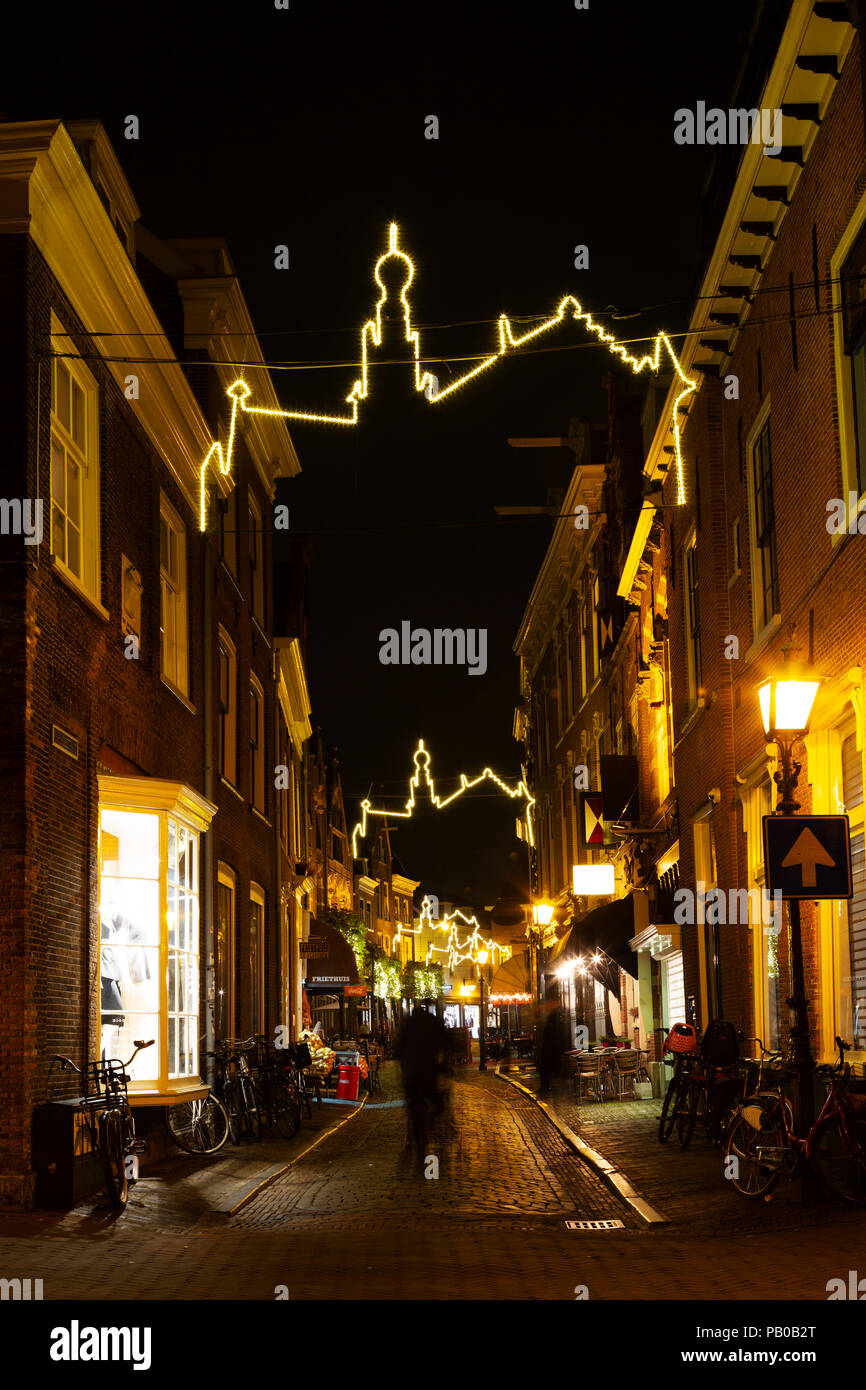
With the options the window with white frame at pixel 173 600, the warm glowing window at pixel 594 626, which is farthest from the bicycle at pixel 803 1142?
the warm glowing window at pixel 594 626

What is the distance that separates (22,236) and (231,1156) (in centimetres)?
997

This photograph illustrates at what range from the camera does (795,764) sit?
11781 mm

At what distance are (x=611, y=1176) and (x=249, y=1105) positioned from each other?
6.37 metres

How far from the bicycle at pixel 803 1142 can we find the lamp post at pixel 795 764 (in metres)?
0.19

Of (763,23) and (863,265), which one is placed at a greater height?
(763,23)

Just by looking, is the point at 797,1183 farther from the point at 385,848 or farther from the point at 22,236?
the point at 385,848

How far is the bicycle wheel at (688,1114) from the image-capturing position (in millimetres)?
16656

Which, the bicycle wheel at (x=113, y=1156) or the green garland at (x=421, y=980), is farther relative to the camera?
the green garland at (x=421, y=980)

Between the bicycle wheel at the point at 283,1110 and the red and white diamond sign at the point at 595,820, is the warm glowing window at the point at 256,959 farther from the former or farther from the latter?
the red and white diamond sign at the point at 595,820

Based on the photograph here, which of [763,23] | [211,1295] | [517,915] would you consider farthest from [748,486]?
[517,915]

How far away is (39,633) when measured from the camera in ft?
41.3

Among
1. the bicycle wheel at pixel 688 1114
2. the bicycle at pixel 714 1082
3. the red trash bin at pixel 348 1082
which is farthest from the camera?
the red trash bin at pixel 348 1082

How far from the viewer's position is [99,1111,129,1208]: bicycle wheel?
1217 centimetres

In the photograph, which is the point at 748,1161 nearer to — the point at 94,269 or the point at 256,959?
the point at 94,269
